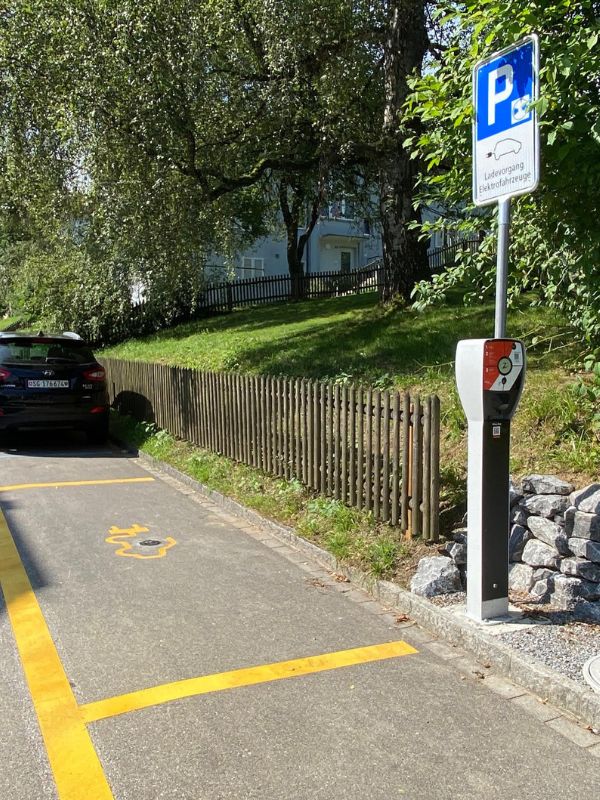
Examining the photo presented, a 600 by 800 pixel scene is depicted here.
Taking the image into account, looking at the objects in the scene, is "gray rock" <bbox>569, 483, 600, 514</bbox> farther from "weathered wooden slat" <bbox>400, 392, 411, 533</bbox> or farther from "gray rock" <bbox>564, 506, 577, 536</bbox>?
"weathered wooden slat" <bbox>400, 392, 411, 533</bbox>

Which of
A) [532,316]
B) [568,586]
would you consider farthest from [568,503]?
[532,316]

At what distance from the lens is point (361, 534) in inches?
213

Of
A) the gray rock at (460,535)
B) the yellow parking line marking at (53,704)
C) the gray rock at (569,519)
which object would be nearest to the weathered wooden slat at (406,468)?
the gray rock at (460,535)

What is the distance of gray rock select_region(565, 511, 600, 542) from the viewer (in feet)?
13.9

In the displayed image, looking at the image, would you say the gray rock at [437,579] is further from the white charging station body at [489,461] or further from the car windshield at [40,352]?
the car windshield at [40,352]

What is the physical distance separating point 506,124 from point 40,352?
7811mm

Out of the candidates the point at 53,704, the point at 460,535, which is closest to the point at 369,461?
the point at 460,535

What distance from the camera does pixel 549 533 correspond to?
4.47m

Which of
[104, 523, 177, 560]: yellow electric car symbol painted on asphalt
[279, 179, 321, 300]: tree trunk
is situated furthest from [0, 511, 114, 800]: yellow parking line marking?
[279, 179, 321, 300]: tree trunk

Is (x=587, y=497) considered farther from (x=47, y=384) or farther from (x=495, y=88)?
(x=47, y=384)

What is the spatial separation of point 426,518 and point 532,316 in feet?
19.3

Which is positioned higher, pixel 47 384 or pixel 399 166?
pixel 399 166

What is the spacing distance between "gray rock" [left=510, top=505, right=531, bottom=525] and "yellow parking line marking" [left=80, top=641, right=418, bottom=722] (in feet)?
4.15

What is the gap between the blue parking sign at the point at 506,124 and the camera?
3721 millimetres
